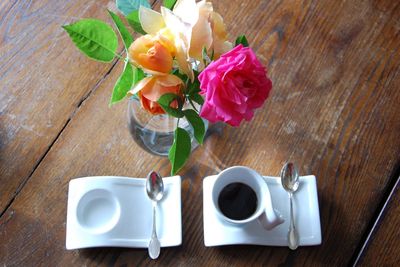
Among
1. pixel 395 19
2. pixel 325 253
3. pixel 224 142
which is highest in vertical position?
pixel 395 19

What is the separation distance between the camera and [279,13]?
0.83m

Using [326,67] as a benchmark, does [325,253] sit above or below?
below

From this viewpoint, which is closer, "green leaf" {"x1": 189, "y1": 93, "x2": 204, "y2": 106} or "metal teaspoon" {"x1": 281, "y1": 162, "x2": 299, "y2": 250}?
"green leaf" {"x1": 189, "y1": 93, "x2": 204, "y2": 106}

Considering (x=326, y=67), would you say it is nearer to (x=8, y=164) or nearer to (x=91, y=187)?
(x=91, y=187)

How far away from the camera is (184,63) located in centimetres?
48

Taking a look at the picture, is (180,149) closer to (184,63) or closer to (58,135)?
(184,63)

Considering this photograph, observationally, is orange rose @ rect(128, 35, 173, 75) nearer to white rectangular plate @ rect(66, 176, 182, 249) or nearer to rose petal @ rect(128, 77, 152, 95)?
rose petal @ rect(128, 77, 152, 95)

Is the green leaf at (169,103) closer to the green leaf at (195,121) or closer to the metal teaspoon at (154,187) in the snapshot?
the green leaf at (195,121)

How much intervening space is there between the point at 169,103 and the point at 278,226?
12.4 inches

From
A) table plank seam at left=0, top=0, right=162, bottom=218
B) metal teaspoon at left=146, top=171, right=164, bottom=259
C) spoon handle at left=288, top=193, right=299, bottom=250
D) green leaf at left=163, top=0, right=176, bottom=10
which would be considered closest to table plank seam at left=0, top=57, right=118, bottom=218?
table plank seam at left=0, top=0, right=162, bottom=218

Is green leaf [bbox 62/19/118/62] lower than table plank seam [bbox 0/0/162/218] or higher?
Answer: higher

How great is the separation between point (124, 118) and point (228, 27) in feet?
0.81

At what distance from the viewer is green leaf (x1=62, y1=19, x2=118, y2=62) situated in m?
0.51

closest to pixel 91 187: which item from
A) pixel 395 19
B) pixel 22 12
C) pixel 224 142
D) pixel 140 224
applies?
pixel 140 224
